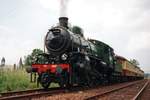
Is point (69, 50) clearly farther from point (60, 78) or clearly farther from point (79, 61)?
point (60, 78)

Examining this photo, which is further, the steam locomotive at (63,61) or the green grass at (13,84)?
the green grass at (13,84)

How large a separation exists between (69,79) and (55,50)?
2.06 m

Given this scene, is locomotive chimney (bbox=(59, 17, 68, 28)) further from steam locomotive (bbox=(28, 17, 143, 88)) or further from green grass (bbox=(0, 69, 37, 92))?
green grass (bbox=(0, 69, 37, 92))

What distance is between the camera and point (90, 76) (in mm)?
17703

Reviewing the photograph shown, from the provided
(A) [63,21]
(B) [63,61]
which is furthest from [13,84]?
(A) [63,21]

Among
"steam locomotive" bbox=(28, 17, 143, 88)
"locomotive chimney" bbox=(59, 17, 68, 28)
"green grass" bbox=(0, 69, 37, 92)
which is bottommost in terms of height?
"green grass" bbox=(0, 69, 37, 92)

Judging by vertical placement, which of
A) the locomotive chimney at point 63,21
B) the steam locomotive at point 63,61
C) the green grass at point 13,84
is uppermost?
the locomotive chimney at point 63,21

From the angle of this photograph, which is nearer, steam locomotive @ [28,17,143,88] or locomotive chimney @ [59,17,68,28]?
steam locomotive @ [28,17,143,88]

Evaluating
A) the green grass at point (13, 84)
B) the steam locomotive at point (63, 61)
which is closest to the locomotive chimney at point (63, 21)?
the steam locomotive at point (63, 61)

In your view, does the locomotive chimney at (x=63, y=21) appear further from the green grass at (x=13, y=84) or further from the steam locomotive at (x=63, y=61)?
the green grass at (x=13, y=84)

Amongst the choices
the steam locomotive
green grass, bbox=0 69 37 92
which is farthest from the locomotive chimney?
green grass, bbox=0 69 37 92

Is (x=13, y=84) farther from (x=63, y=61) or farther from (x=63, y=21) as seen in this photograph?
Answer: (x=63, y=21)

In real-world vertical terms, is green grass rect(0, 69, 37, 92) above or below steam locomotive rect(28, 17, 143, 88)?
below

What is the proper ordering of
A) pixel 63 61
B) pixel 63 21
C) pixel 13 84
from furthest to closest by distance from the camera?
1. pixel 13 84
2. pixel 63 21
3. pixel 63 61
